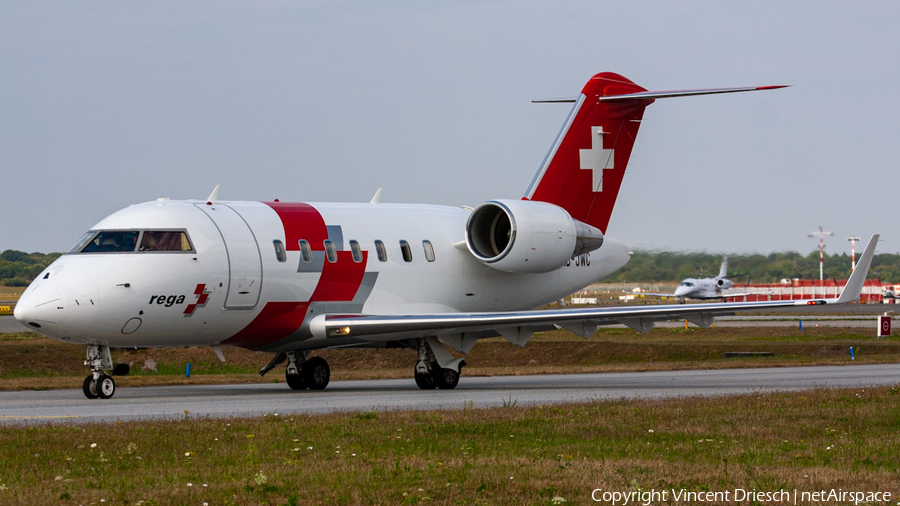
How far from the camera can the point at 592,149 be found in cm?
2736

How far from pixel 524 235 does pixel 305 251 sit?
5108 millimetres

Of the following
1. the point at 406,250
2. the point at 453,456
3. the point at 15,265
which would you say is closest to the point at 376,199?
the point at 406,250

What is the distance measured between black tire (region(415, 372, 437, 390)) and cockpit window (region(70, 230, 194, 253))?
620 cm

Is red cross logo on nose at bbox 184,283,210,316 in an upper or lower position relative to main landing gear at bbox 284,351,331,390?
upper

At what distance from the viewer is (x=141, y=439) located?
11961 millimetres

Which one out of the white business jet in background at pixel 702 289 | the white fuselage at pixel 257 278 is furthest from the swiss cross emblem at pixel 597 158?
the white business jet in background at pixel 702 289

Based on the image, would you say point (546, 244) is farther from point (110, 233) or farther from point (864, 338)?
point (864, 338)

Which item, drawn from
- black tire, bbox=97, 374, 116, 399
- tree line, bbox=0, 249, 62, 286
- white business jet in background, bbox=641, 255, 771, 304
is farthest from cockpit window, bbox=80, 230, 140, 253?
white business jet in background, bbox=641, 255, 771, 304

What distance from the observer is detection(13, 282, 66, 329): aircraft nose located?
18125 mm

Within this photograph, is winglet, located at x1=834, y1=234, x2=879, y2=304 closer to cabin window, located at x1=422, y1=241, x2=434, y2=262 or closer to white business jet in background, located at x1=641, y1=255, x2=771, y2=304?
cabin window, located at x1=422, y1=241, x2=434, y2=262

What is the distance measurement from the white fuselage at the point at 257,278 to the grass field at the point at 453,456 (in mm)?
5516

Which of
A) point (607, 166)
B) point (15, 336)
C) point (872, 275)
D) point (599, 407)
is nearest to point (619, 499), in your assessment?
point (599, 407)

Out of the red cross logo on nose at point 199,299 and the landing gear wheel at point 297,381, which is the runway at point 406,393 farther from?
the red cross logo on nose at point 199,299

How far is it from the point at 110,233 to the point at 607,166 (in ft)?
43.8
